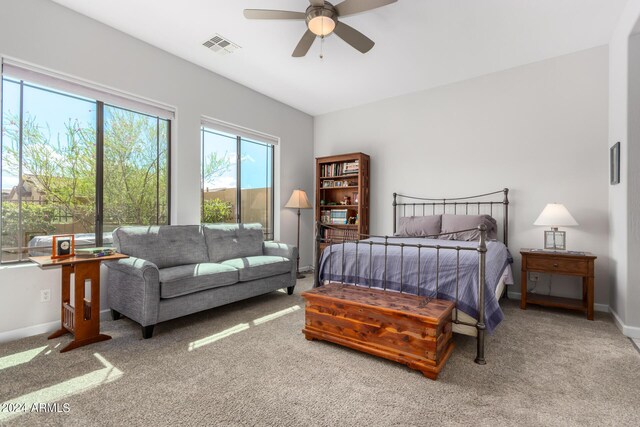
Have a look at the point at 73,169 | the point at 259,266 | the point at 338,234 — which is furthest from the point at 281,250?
the point at 73,169

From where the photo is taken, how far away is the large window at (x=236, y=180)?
423cm

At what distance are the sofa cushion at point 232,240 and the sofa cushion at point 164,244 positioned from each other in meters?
0.10

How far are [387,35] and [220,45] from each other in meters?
1.80

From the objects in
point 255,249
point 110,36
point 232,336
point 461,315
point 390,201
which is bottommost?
point 232,336

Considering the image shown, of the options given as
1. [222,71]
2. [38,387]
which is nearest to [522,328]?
[38,387]

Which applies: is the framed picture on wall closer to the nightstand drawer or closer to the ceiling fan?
the nightstand drawer

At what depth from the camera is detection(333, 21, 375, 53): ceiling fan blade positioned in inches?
102

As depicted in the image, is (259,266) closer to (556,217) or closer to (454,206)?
(454,206)

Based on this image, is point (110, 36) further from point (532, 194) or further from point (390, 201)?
point (532, 194)

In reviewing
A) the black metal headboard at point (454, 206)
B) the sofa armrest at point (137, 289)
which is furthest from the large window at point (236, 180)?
the black metal headboard at point (454, 206)

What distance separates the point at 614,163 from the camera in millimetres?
3029

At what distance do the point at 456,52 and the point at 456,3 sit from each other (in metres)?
0.90

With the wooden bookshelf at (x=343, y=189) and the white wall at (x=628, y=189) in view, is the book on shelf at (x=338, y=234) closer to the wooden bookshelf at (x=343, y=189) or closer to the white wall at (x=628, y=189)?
the wooden bookshelf at (x=343, y=189)

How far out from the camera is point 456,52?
351 cm
